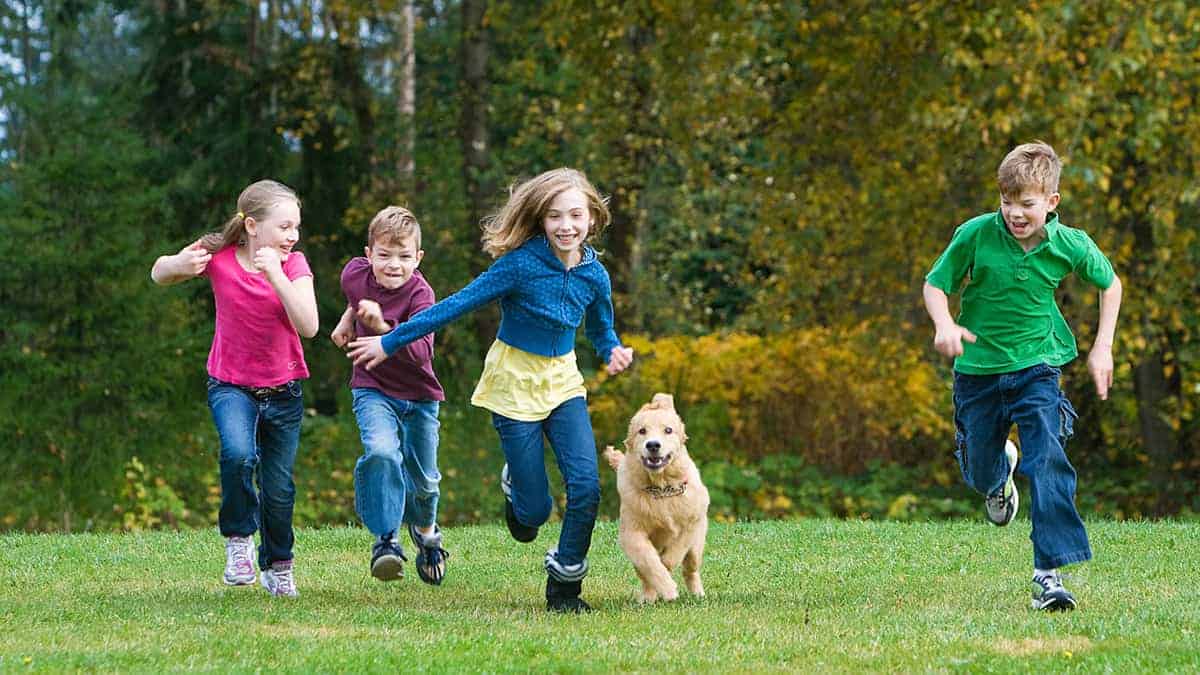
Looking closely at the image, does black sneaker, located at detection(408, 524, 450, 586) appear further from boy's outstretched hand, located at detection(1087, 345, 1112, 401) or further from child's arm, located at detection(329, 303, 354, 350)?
boy's outstretched hand, located at detection(1087, 345, 1112, 401)

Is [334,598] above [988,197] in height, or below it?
below

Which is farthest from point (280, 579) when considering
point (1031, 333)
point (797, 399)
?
point (797, 399)

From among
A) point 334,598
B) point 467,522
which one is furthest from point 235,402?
point 467,522

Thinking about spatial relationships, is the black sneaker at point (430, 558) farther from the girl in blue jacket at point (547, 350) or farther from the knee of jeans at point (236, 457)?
the knee of jeans at point (236, 457)

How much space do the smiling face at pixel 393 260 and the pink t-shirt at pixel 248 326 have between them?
40 centimetres

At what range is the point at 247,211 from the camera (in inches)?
291

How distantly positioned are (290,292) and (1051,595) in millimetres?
3549

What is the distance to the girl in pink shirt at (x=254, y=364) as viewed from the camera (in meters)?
7.28

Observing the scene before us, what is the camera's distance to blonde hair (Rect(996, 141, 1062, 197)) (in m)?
6.85

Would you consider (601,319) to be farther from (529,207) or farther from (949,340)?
(949,340)

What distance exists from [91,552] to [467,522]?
20.7 ft

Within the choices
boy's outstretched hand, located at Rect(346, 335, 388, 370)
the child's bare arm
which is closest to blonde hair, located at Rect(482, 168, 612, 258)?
the child's bare arm

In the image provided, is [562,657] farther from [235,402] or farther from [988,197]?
[988,197]

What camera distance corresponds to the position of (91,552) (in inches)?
381
